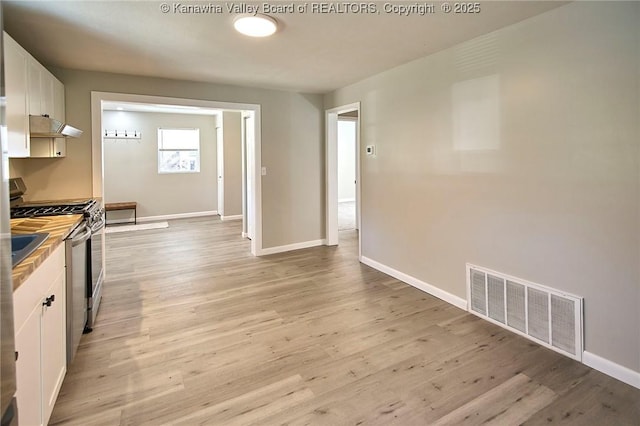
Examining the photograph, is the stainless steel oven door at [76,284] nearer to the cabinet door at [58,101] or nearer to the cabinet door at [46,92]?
the cabinet door at [46,92]

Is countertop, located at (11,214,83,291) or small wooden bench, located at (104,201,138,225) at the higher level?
small wooden bench, located at (104,201,138,225)

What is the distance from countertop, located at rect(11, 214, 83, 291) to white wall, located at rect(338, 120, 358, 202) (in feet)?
29.0

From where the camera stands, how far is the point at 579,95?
2.32 metres

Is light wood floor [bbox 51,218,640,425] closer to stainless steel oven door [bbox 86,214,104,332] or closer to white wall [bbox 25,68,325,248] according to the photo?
stainless steel oven door [bbox 86,214,104,332]

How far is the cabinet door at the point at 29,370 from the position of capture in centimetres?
137

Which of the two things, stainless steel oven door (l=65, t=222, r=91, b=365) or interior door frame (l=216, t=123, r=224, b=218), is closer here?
stainless steel oven door (l=65, t=222, r=91, b=365)

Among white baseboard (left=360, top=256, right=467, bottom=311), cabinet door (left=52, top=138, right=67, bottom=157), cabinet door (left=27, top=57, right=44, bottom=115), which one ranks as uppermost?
cabinet door (left=27, top=57, right=44, bottom=115)

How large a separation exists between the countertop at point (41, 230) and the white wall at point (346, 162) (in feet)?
29.0

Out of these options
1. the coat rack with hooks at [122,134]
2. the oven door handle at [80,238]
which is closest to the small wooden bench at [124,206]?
the coat rack with hooks at [122,134]

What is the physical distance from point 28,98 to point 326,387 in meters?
3.02

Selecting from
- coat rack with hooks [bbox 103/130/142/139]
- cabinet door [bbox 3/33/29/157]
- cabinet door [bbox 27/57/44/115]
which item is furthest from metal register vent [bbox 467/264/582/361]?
coat rack with hooks [bbox 103/130/142/139]

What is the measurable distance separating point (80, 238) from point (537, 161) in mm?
3263

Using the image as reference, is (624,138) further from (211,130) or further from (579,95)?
(211,130)

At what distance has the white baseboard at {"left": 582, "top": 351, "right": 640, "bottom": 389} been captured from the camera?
7.02 ft
